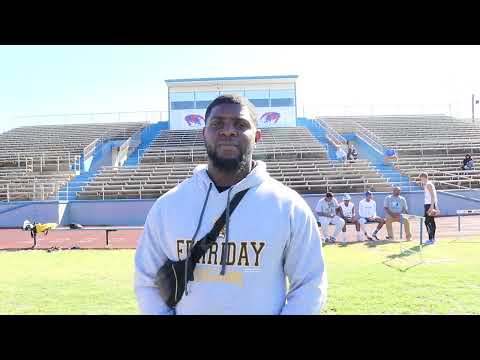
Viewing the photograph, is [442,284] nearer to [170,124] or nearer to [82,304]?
[82,304]

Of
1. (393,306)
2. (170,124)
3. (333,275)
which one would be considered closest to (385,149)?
(170,124)

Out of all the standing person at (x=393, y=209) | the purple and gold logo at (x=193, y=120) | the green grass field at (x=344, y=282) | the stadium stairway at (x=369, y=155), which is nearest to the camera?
the green grass field at (x=344, y=282)

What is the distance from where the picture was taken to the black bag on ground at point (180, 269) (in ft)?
5.79

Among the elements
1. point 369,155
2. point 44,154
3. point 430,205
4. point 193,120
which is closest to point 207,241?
Result: point 430,205

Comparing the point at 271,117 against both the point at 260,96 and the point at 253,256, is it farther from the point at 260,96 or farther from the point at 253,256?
the point at 253,256

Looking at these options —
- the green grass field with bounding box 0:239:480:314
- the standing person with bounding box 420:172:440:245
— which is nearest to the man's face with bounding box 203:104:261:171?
the green grass field with bounding box 0:239:480:314

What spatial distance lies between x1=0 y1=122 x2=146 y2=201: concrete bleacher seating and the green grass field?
11.9m

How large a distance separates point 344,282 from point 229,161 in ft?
16.0

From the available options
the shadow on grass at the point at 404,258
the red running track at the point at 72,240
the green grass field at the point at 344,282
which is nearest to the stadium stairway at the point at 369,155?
the green grass field at the point at 344,282

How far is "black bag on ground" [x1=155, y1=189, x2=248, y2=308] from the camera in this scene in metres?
1.76

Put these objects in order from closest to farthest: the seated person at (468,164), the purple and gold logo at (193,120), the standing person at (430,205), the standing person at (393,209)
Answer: the standing person at (430,205), the standing person at (393,209), the seated person at (468,164), the purple and gold logo at (193,120)

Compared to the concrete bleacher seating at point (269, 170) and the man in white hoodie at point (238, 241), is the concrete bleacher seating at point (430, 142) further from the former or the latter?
the man in white hoodie at point (238, 241)

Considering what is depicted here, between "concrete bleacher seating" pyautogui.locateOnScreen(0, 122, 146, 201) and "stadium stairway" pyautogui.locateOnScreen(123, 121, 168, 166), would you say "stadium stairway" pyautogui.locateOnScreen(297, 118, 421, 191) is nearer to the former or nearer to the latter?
"stadium stairway" pyautogui.locateOnScreen(123, 121, 168, 166)

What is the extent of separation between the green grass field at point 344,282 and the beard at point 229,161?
3.30 meters
